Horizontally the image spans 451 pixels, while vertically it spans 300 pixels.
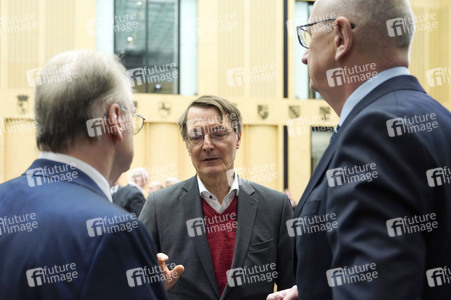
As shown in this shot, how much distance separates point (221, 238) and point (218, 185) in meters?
0.34

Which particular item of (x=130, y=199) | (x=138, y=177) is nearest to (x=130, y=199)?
(x=130, y=199)

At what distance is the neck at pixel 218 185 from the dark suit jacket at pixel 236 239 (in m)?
0.08

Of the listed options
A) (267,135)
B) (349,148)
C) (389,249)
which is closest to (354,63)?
(349,148)

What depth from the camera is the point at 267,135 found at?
14969 millimetres

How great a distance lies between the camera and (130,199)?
19.6ft

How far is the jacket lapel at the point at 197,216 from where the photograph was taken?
9.06ft

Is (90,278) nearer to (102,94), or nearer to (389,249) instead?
(102,94)

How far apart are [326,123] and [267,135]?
1.86m

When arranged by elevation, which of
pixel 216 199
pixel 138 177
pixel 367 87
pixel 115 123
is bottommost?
pixel 138 177

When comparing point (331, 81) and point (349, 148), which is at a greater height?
point (331, 81)

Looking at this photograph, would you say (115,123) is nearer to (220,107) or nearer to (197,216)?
(197,216)

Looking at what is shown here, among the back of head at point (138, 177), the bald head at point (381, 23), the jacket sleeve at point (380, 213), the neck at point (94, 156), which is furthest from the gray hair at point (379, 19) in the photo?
the back of head at point (138, 177)

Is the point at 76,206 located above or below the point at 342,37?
below

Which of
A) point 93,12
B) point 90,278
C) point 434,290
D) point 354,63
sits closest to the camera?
point 90,278
